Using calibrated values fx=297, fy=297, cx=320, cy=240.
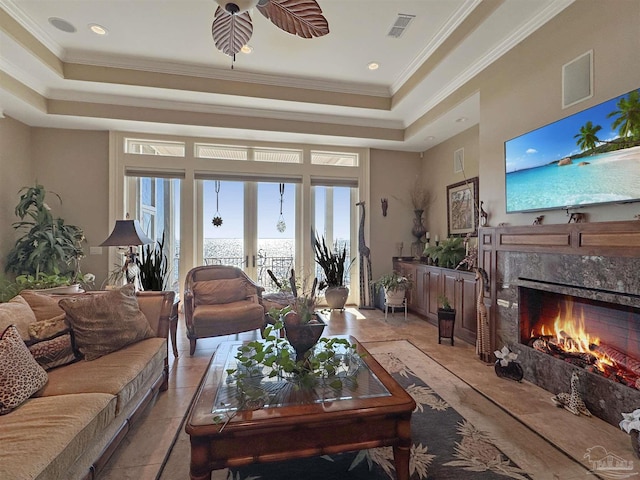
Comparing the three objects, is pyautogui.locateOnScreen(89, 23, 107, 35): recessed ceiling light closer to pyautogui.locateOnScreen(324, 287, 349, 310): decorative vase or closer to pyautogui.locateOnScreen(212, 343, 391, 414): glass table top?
pyautogui.locateOnScreen(212, 343, 391, 414): glass table top

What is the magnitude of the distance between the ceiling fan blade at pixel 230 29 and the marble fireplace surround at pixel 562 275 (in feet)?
9.23

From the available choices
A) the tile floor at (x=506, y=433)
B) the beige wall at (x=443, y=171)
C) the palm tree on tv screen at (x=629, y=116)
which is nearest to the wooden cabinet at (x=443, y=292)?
the tile floor at (x=506, y=433)

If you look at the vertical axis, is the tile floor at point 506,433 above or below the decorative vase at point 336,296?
below

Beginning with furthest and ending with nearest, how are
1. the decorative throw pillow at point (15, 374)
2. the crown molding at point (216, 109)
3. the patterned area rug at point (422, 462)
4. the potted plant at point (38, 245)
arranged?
the crown molding at point (216, 109), the potted plant at point (38, 245), the patterned area rug at point (422, 462), the decorative throw pillow at point (15, 374)

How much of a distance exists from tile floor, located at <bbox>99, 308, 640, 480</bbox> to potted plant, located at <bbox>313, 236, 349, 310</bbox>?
1845mm

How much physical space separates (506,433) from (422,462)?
2.20 ft

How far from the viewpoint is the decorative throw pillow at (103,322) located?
6.48ft

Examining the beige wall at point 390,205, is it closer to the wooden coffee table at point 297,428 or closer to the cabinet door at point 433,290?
the cabinet door at point 433,290

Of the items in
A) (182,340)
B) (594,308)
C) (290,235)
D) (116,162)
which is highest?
(116,162)

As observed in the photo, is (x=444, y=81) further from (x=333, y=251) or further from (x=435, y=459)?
(x=435, y=459)

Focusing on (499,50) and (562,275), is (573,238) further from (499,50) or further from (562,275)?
(499,50)

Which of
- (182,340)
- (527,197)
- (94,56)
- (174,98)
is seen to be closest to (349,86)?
(174,98)

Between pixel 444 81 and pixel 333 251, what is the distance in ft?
10.4

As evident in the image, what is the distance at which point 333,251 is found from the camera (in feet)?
18.3
